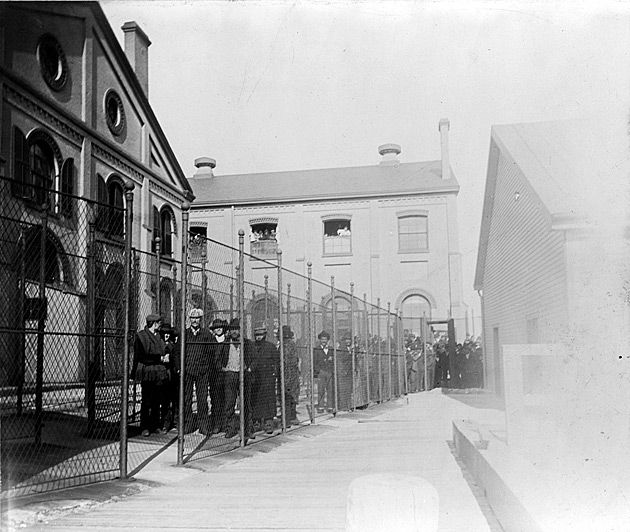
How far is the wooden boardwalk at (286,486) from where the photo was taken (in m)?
4.98

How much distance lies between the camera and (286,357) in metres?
10.8

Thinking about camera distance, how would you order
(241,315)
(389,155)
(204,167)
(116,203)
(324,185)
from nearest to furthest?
(241,315), (116,203), (324,185), (389,155), (204,167)

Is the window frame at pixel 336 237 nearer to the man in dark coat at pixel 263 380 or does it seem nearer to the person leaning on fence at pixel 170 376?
the man in dark coat at pixel 263 380

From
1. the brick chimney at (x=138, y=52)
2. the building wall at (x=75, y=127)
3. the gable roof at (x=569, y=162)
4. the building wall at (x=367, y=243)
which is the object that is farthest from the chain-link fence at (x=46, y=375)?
the building wall at (x=367, y=243)

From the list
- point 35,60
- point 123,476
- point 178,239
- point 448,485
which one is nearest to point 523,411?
point 448,485

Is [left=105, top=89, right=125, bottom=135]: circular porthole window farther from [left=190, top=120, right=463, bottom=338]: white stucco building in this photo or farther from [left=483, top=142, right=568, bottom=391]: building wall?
[left=190, top=120, right=463, bottom=338]: white stucco building

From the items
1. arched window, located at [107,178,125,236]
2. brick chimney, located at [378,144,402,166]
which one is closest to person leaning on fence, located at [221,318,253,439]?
arched window, located at [107,178,125,236]

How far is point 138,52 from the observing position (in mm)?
19062

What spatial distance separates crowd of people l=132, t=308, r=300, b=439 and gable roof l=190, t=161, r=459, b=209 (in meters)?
18.7

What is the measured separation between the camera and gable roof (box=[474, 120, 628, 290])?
7445mm

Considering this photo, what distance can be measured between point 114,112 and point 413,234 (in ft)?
46.9

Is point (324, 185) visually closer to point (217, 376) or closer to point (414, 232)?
point (414, 232)

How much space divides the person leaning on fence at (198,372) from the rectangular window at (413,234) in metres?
19.3

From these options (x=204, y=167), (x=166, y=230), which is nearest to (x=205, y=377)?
(x=166, y=230)
